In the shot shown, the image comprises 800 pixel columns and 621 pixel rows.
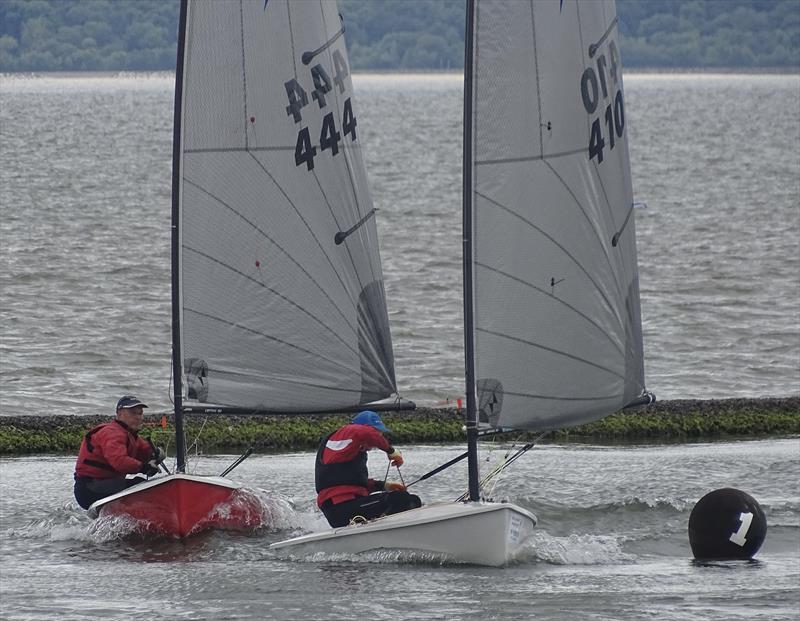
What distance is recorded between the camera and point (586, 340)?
1703 cm

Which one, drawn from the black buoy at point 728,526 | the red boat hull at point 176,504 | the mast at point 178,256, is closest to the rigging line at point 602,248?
the black buoy at point 728,526

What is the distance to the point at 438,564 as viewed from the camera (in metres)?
15.8

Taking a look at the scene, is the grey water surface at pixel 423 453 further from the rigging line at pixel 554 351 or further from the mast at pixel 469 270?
the rigging line at pixel 554 351

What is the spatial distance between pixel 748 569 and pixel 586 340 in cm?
284

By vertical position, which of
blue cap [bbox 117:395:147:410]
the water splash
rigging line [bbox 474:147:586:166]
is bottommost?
the water splash

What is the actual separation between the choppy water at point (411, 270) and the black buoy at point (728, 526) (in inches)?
501

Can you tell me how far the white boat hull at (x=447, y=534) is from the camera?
51.1ft

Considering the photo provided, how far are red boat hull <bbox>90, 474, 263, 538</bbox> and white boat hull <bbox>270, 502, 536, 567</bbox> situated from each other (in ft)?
5.40

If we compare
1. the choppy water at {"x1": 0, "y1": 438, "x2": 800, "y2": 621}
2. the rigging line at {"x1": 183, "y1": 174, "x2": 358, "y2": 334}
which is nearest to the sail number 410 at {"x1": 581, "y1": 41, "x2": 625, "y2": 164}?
the rigging line at {"x1": 183, "y1": 174, "x2": 358, "y2": 334}

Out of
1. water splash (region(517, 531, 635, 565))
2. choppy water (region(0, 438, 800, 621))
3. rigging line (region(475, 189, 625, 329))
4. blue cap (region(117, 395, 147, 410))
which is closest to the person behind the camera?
choppy water (region(0, 438, 800, 621))

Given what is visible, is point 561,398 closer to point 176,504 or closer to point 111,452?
point 176,504

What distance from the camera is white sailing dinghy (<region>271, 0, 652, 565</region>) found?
15922 millimetres

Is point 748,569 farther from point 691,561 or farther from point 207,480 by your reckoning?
point 207,480

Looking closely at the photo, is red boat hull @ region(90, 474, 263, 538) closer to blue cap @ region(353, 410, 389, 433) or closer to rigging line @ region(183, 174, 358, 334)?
blue cap @ region(353, 410, 389, 433)
